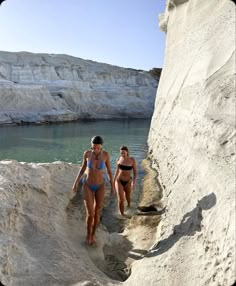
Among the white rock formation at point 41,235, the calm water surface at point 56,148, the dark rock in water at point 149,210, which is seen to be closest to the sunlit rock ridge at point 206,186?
the white rock formation at point 41,235

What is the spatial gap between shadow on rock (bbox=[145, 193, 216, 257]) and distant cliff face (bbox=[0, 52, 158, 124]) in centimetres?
2801

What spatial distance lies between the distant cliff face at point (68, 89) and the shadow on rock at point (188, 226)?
28010 mm

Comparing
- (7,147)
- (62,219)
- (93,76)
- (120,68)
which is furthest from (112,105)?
(62,219)

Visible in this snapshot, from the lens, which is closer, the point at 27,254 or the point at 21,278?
the point at 21,278

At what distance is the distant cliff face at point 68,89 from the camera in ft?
111

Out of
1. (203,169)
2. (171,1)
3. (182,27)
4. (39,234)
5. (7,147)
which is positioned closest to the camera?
(203,169)

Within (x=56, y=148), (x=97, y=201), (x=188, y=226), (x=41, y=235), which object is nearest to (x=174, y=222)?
(x=188, y=226)

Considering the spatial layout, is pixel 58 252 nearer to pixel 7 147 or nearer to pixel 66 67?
pixel 7 147

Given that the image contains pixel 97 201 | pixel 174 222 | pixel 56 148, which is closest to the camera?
pixel 174 222

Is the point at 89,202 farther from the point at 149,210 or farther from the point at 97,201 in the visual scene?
the point at 149,210

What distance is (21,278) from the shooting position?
3.48 metres

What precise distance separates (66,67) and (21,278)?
143 ft

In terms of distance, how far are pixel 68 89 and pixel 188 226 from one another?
38.1 m

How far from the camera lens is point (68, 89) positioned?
40.8m
